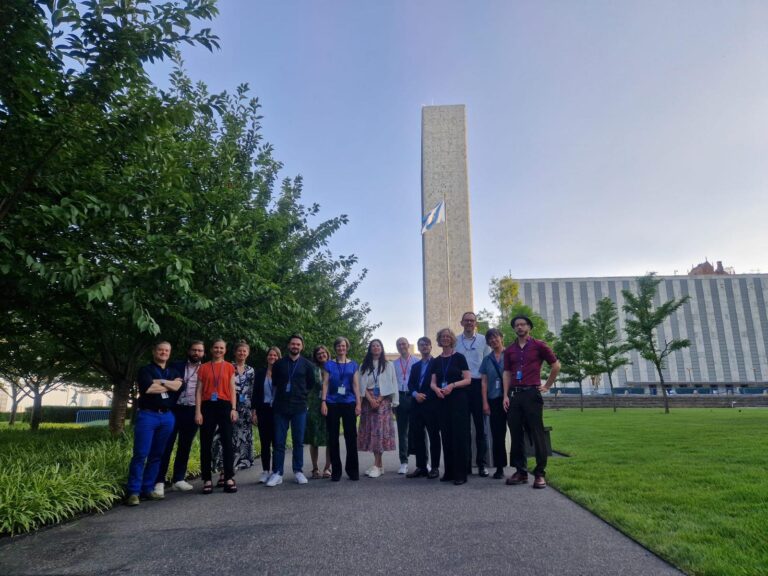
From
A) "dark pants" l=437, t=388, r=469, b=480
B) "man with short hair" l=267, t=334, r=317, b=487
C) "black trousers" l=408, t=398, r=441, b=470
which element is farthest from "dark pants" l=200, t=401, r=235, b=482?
"dark pants" l=437, t=388, r=469, b=480

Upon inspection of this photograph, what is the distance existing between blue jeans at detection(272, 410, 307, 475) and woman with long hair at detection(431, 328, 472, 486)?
5.90 ft

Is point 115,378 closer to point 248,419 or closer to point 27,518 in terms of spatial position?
point 248,419

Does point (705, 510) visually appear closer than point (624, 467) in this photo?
Yes

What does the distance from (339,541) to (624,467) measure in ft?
16.0

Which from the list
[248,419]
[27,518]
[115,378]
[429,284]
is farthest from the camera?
[429,284]

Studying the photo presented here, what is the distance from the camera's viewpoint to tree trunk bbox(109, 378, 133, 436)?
380 inches

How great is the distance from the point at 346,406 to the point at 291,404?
77 cm

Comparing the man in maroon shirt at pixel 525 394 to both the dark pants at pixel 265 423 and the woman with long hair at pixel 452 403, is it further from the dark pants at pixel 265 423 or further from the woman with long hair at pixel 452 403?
the dark pants at pixel 265 423

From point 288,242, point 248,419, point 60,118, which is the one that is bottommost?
point 248,419

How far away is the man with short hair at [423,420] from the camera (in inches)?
264

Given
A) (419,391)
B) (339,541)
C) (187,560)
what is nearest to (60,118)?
(187,560)

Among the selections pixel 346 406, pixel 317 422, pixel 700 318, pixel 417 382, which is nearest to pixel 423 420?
pixel 417 382

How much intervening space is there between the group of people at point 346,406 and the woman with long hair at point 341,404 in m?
0.01

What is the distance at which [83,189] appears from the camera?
4.98m
